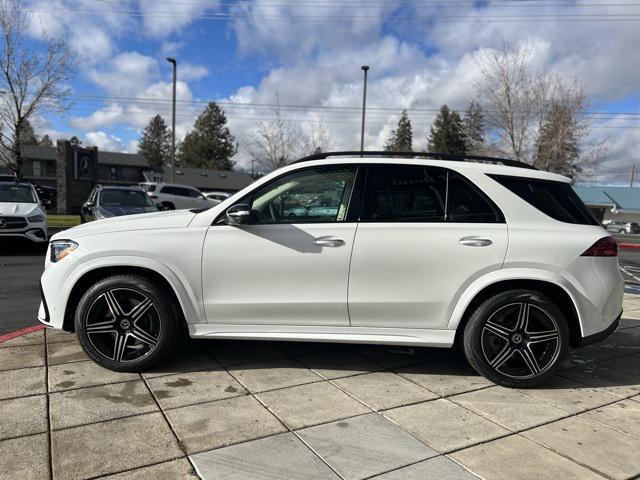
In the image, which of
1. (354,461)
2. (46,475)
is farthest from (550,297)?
(46,475)

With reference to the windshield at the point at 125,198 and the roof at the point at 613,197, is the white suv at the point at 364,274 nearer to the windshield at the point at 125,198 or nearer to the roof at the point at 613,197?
the windshield at the point at 125,198

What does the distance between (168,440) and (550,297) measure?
2.95 meters

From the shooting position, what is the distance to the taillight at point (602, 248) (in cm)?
374

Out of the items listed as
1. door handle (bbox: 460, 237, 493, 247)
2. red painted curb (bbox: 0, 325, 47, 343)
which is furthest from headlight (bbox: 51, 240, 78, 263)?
door handle (bbox: 460, 237, 493, 247)

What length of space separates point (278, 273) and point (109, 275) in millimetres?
1366

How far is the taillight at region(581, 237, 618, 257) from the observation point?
3744mm

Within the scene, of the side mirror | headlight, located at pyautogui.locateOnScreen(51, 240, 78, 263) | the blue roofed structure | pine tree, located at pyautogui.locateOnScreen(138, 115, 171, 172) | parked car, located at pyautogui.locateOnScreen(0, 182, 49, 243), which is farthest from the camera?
pine tree, located at pyautogui.locateOnScreen(138, 115, 171, 172)

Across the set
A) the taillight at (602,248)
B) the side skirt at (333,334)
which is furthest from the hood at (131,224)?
the taillight at (602,248)

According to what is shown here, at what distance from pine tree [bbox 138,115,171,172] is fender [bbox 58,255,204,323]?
8945 centimetres

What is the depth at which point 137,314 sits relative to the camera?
3.87 meters

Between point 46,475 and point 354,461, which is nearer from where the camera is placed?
point 46,475

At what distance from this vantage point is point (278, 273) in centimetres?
382

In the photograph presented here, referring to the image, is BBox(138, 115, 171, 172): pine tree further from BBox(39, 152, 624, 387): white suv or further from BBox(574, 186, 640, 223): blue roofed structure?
BBox(39, 152, 624, 387): white suv

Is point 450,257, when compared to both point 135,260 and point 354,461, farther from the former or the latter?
point 135,260
